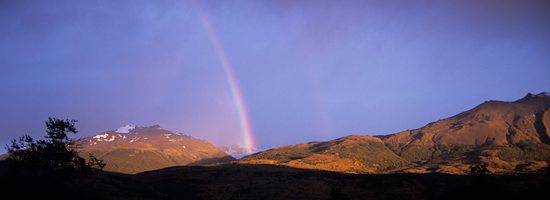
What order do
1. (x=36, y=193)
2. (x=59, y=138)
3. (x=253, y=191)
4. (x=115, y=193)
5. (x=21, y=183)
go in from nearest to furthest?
1. (x=59, y=138)
2. (x=36, y=193)
3. (x=21, y=183)
4. (x=115, y=193)
5. (x=253, y=191)

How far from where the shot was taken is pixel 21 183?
101500 millimetres

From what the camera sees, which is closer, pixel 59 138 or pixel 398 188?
pixel 59 138

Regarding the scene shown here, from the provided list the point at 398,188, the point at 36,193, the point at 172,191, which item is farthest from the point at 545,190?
the point at 172,191

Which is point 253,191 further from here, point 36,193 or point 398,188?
point 36,193

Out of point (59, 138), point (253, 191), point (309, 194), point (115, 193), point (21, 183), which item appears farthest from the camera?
point (253, 191)

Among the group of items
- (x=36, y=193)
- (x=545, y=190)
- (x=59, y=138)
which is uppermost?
(x=59, y=138)

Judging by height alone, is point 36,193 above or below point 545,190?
above

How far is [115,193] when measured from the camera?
14875cm

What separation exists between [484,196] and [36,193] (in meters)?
85.5

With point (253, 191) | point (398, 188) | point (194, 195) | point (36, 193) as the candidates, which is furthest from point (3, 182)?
point (398, 188)

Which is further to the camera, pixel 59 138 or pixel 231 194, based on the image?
pixel 231 194

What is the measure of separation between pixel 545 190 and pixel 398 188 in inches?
3499

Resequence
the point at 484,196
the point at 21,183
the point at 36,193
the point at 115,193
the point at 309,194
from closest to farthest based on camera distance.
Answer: the point at 484,196
the point at 36,193
the point at 21,183
the point at 115,193
the point at 309,194

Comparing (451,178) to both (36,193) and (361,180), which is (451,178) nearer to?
(361,180)
